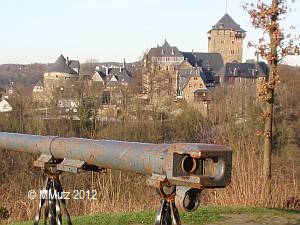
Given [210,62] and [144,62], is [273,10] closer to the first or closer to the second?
[144,62]

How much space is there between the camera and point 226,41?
95.7 metres

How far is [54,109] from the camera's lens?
3294 centimetres

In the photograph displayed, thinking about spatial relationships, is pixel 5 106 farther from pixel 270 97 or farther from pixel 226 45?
pixel 226 45

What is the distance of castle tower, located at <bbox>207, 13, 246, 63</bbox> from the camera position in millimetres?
94562

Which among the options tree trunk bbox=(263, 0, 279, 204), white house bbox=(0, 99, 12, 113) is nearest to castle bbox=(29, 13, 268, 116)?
white house bbox=(0, 99, 12, 113)

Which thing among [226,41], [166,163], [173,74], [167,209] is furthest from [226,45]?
[166,163]

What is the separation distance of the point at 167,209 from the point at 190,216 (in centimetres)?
597

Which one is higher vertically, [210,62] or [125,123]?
[210,62]

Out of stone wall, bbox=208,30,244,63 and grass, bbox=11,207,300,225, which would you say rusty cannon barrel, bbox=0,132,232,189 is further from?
stone wall, bbox=208,30,244,63

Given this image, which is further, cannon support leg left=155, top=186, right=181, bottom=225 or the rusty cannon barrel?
cannon support leg left=155, top=186, right=181, bottom=225

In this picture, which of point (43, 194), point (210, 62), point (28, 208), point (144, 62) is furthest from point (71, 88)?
point (210, 62)

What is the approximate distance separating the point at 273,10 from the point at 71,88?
90.4ft

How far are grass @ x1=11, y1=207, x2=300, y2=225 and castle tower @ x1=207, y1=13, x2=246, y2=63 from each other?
8579 cm

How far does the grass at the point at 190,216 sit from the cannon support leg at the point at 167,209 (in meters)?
5.46
